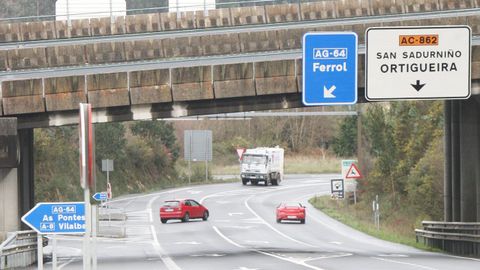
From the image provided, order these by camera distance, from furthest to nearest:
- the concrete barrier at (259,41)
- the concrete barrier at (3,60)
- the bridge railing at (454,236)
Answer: the concrete barrier at (259,41) → the concrete barrier at (3,60) → the bridge railing at (454,236)

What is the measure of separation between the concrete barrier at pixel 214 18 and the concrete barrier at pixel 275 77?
2654 centimetres

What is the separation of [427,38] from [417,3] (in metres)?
40.3

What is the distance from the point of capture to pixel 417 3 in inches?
2247

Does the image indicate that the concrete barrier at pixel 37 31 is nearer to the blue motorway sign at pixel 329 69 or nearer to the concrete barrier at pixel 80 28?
the concrete barrier at pixel 80 28

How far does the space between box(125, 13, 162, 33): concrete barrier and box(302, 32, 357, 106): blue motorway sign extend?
39.6 m

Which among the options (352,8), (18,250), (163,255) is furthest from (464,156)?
(352,8)

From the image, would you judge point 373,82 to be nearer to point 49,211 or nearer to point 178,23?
point 49,211

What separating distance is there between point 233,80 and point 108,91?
147 inches

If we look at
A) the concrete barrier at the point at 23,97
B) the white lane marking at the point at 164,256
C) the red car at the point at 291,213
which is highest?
the concrete barrier at the point at 23,97

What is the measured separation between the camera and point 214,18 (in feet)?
195

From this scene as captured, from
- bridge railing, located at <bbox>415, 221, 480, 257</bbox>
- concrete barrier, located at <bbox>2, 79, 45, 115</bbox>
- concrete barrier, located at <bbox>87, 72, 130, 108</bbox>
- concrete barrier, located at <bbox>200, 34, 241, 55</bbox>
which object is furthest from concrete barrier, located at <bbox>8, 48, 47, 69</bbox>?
bridge railing, located at <bbox>415, 221, 480, 257</bbox>

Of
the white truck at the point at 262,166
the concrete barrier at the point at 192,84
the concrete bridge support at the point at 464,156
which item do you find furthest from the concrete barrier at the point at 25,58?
the white truck at the point at 262,166

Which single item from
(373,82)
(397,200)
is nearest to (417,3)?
(397,200)

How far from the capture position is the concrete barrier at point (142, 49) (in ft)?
181
